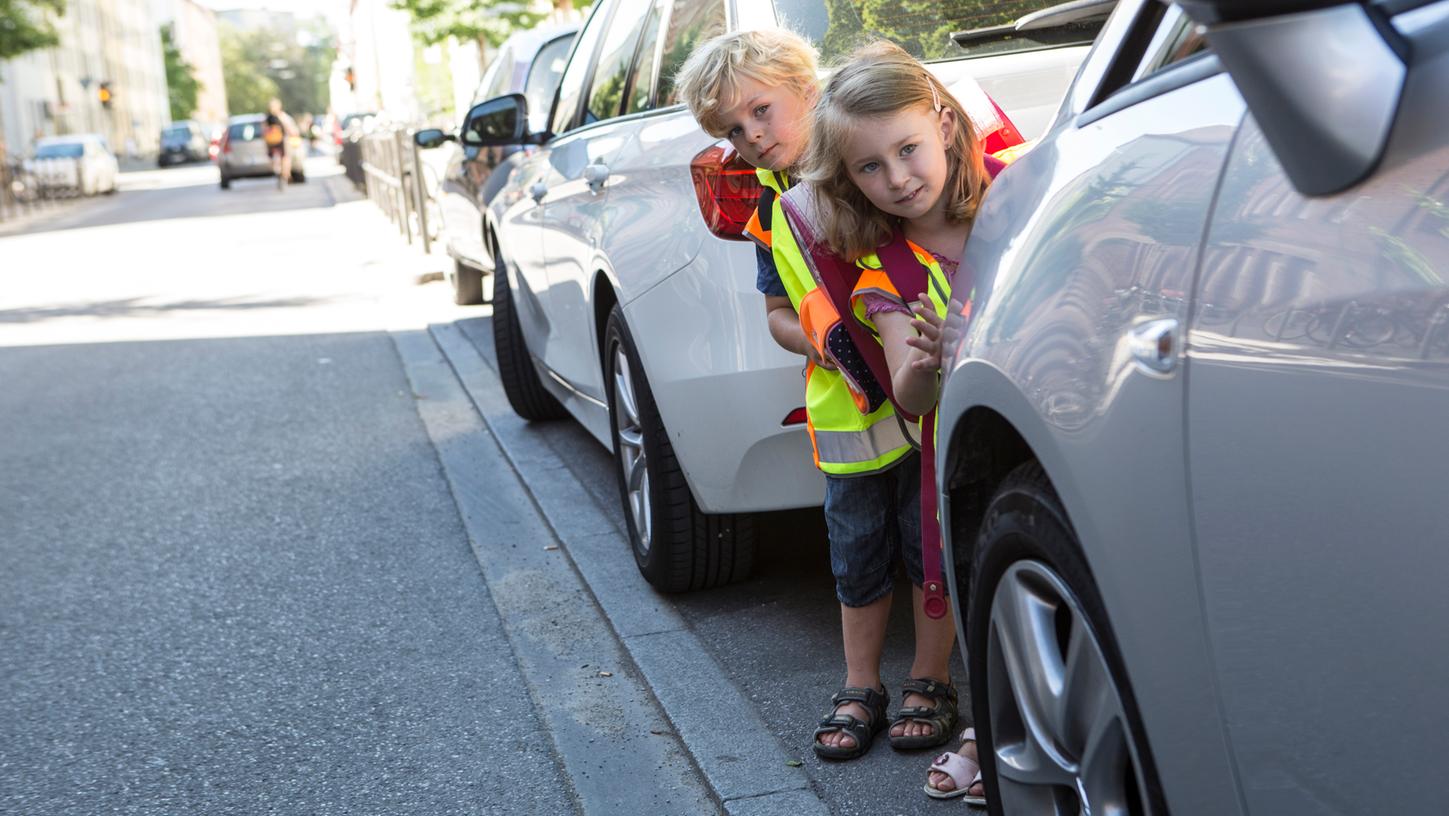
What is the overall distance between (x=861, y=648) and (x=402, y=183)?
13.9m

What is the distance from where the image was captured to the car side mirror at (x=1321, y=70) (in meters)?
1.33

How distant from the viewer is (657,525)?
432 cm

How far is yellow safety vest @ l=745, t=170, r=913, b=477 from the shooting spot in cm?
323

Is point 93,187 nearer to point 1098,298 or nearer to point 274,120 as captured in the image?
point 274,120

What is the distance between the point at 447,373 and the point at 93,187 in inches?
1321

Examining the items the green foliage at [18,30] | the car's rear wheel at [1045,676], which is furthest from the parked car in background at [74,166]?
the car's rear wheel at [1045,676]

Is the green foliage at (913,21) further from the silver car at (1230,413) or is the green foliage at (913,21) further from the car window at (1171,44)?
the car window at (1171,44)

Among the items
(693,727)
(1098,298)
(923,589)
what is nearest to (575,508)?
(693,727)

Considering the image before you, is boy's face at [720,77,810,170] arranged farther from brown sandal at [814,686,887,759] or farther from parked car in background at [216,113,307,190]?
parked car in background at [216,113,307,190]

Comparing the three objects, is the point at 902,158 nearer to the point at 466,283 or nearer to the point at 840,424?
the point at 840,424

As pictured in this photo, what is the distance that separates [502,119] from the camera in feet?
20.9

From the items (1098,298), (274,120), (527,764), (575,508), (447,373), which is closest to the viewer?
(1098,298)

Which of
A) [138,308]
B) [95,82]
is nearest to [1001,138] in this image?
[138,308]

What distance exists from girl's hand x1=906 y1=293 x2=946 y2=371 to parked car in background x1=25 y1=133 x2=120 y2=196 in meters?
37.0
